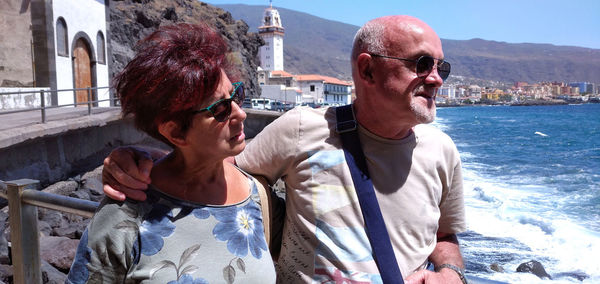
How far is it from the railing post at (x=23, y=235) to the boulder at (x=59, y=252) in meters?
2.79

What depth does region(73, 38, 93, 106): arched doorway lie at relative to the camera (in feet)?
56.4

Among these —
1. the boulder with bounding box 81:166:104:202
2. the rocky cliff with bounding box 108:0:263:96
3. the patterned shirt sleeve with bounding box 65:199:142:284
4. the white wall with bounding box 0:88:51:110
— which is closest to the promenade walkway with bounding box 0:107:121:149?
the white wall with bounding box 0:88:51:110

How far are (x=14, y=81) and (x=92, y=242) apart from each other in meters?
15.1

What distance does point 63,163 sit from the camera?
1034 centimetres

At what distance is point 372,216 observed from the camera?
71.9 inches

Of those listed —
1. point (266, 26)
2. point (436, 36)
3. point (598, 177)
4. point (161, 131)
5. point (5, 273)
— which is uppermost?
point (266, 26)

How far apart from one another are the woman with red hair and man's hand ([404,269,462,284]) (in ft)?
1.91

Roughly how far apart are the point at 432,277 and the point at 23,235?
1732mm

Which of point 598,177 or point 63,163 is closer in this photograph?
point 63,163

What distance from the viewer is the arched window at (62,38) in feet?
51.3

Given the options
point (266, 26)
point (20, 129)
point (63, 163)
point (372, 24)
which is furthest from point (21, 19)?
point (266, 26)

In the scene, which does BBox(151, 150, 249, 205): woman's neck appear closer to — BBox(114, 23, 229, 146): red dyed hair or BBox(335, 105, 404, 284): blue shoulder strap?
BBox(114, 23, 229, 146): red dyed hair

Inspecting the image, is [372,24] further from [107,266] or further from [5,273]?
[5,273]

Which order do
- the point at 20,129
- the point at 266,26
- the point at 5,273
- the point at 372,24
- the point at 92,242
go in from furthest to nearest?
1. the point at 266,26
2. the point at 20,129
3. the point at 5,273
4. the point at 372,24
5. the point at 92,242
